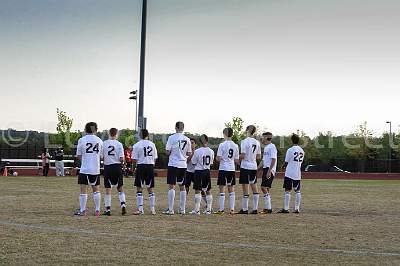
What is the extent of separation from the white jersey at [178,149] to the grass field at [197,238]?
1.51 meters

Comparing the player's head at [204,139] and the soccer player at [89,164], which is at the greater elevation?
the player's head at [204,139]

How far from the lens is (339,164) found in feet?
300

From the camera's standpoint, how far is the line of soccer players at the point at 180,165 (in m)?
17.6

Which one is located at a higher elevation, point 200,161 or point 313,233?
point 200,161

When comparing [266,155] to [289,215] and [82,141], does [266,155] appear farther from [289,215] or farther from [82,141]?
[82,141]

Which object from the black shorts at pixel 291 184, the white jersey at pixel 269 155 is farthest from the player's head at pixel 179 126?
the black shorts at pixel 291 184

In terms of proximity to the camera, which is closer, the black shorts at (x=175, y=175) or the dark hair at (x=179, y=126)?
the dark hair at (x=179, y=126)

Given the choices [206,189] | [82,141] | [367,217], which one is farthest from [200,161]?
[367,217]

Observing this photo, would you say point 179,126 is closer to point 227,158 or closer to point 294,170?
point 227,158

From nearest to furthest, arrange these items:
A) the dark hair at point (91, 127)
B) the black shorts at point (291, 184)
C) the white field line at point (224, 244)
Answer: the white field line at point (224, 244) < the dark hair at point (91, 127) < the black shorts at point (291, 184)

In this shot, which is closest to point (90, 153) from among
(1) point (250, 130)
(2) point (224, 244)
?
(1) point (250, 130)

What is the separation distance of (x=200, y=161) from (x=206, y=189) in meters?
0.77

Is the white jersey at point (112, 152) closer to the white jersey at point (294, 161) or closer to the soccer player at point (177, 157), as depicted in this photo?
the soccer player at point (177, 157)

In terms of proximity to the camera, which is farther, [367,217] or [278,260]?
[367,217]
